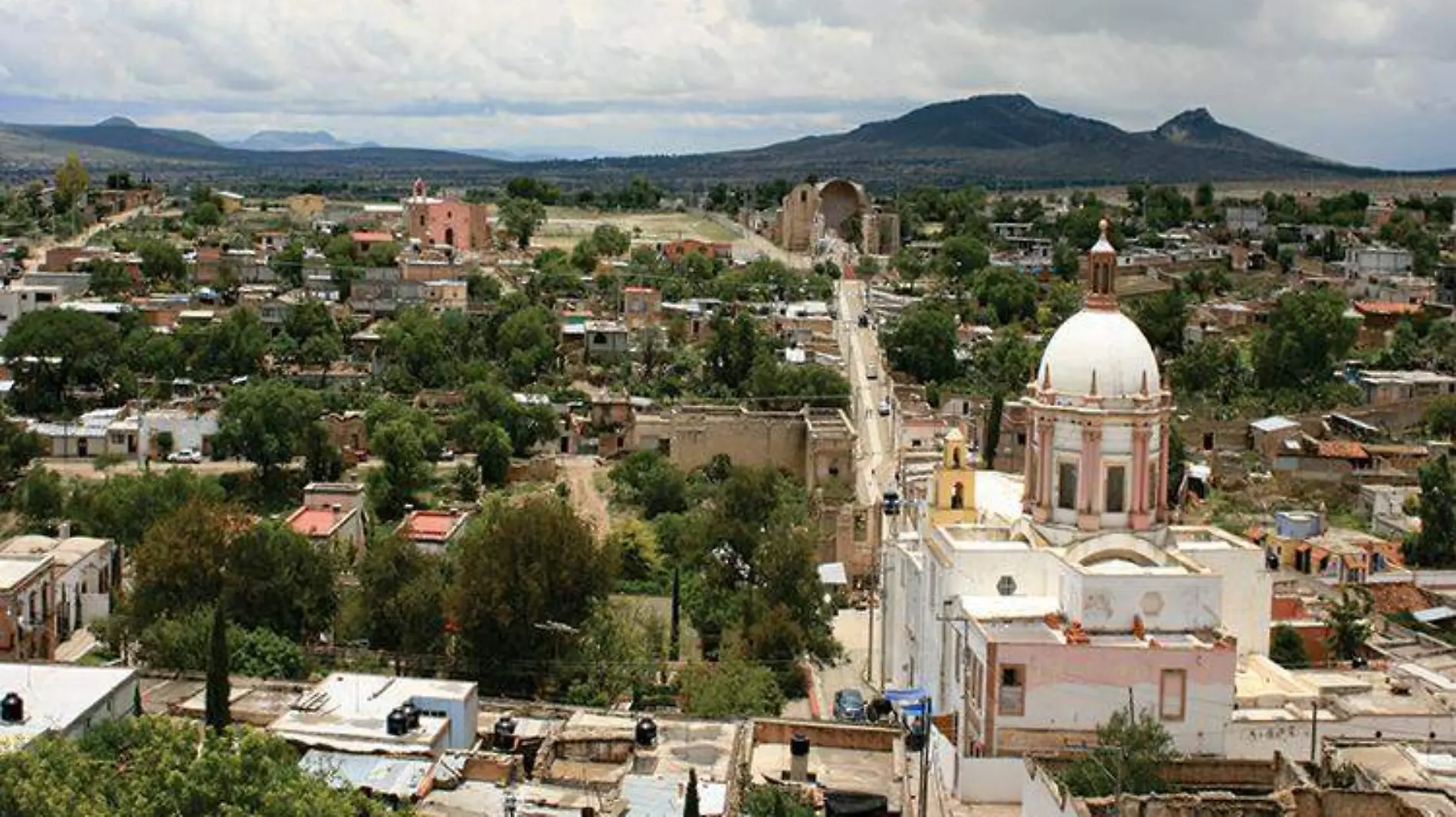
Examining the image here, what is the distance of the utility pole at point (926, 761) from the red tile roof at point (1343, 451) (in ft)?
71.0

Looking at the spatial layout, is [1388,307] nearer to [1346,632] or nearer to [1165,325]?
[1165,325]

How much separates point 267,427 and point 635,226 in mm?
52197

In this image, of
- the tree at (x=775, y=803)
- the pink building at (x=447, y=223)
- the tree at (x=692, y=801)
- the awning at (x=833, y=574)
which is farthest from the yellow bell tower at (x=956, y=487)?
the pink building at (x=447, y=223)

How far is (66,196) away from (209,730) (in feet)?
231

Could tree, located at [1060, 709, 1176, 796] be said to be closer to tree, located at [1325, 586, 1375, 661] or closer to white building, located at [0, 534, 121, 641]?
tree, located at [1325, 586, 1375, 661]

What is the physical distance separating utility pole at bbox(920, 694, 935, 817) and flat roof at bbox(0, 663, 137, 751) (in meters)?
9.27

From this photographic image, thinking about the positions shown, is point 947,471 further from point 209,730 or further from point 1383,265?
point 1383,265

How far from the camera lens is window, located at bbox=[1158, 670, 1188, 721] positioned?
777 inches

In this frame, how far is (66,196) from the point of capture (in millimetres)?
81188

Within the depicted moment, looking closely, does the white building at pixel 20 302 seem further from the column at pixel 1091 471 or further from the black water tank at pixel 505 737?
the column at pixel 1091 471

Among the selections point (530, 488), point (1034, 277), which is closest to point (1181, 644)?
point (530, 488)

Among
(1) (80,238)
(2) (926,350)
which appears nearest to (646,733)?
(2) (926,350)

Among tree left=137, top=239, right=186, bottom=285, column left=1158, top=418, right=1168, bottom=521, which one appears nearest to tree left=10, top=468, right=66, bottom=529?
tree left=137, top=239, right=186, bottom=285

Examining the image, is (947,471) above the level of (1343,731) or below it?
above
